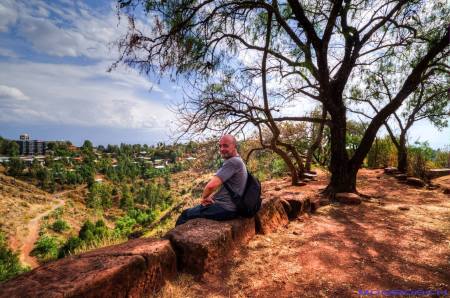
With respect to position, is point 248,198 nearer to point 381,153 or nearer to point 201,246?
point 201,246

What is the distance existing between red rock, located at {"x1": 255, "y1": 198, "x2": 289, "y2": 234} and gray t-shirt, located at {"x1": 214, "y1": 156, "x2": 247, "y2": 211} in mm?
691

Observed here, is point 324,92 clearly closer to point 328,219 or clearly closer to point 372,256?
point 328,219

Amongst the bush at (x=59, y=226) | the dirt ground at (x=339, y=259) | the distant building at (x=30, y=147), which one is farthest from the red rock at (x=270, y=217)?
the distant building at (x=30, y=147)

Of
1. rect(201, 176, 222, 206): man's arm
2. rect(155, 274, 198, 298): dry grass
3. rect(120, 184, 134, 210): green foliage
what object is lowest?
rect(120, 184, 134, 210): green foliage

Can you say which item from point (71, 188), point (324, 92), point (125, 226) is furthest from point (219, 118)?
point (71, 188)

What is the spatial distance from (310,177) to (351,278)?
8.06m

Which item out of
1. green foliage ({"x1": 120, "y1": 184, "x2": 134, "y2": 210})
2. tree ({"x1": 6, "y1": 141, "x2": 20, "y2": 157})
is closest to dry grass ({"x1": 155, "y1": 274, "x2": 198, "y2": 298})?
green foliage ({"x1": 120, "y1": 184, "x2": 134, "y2": 210})

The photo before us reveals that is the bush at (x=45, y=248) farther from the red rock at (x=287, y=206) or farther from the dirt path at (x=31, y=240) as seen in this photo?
the red rock at (x=287, y=206)

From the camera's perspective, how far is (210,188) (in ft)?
10.5

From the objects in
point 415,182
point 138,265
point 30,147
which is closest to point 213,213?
point 138,265

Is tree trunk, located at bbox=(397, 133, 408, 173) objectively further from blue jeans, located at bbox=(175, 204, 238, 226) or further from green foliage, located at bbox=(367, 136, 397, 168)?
blue jeans, located at bbox=(175, 204, 238, 226)

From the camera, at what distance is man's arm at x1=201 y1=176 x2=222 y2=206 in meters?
3.20

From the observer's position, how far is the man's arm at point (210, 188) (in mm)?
3197

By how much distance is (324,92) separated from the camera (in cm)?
700
